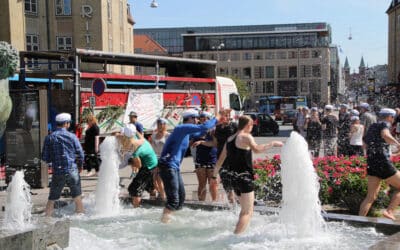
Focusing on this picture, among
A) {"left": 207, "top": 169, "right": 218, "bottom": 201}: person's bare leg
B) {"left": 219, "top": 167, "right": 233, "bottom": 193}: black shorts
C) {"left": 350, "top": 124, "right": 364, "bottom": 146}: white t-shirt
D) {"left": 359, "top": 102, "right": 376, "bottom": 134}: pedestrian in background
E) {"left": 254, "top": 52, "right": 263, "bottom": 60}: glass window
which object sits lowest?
{"left": 207, "top": 169, "right": 218, "bottom": 201}: person's bare leg

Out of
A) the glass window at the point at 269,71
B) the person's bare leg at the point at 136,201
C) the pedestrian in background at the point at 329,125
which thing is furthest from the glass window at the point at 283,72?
the person's bare leg at the point at 136,201

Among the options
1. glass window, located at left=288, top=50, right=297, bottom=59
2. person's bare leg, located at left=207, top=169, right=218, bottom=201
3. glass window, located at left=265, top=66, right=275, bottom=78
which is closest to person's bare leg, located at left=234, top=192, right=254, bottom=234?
person's bare leg, located at left=207, top=169, right=218, bottom=201

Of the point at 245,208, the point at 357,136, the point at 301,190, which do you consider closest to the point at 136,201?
the point at 245,208

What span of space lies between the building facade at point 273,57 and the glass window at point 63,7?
7350 cm

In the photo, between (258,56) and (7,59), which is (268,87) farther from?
(7,59)

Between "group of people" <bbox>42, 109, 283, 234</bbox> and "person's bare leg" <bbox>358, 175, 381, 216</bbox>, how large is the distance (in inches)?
71.4

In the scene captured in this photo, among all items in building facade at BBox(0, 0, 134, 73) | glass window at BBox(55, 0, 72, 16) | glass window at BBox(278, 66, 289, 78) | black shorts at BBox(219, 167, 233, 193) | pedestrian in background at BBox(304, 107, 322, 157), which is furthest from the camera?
glass window at BBox(278, 66, 289, 78)

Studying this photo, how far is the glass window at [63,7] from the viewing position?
3888 cm

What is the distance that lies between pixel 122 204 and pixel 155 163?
1.19 m

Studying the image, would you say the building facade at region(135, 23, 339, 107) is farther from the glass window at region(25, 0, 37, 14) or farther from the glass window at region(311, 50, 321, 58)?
the glass window at region(25, 0, 37, 14)

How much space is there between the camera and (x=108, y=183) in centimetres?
959

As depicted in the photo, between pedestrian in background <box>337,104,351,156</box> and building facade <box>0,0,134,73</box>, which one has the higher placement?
building facade <box>0,0,134,73</box>

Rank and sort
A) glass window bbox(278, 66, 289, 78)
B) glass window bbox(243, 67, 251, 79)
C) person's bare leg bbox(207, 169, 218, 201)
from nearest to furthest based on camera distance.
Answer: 1. person's bare leg bbox(207, 169, 218, 201)
2. glass window bbox(278, 66, 289, 78)
3. glass window bbox(243, 67, 251, 79)

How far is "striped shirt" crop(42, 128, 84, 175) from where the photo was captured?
339 inches
